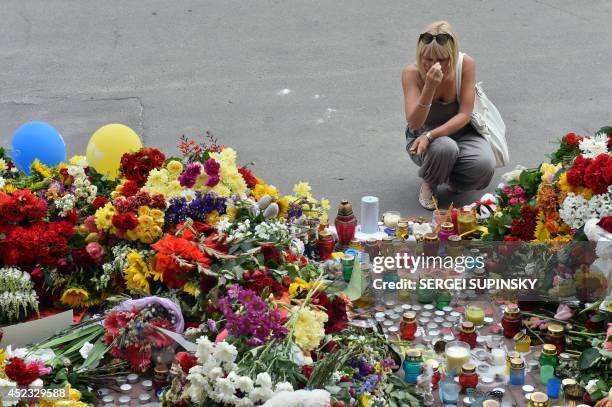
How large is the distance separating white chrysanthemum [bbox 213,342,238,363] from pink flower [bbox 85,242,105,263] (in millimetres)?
966

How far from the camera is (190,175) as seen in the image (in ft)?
11.4

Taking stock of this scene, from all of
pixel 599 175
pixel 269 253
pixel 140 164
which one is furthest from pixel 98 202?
pixel 599 175

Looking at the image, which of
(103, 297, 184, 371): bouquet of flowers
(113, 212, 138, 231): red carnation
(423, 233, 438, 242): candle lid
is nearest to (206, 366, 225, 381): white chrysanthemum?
(103, 297, 184, 371): bouquet of flowers

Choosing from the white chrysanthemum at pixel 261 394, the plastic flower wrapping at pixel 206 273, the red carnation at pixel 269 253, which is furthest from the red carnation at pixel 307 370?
the red carnation at pixel 269 253

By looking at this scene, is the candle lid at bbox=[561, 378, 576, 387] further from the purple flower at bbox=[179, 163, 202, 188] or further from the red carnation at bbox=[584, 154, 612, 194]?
the purple flower at bbox=[179, 163, 202, 188]

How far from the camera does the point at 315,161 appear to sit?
5406 millimetres

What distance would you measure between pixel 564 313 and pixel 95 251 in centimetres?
169

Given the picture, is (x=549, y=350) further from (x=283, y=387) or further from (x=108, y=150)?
(x=108, y=150)

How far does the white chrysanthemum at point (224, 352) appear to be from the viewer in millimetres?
2512

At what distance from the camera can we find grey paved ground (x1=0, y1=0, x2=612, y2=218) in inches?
219

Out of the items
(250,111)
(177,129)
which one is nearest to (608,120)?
(250,111)

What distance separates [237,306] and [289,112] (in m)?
3.35

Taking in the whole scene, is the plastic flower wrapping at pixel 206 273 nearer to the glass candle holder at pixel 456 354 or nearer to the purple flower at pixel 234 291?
the purple flower at pixel 234 291

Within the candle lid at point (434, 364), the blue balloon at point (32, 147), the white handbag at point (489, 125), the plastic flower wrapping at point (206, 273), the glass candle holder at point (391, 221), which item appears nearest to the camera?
the plastic flower wrapping at point (206, 273)
